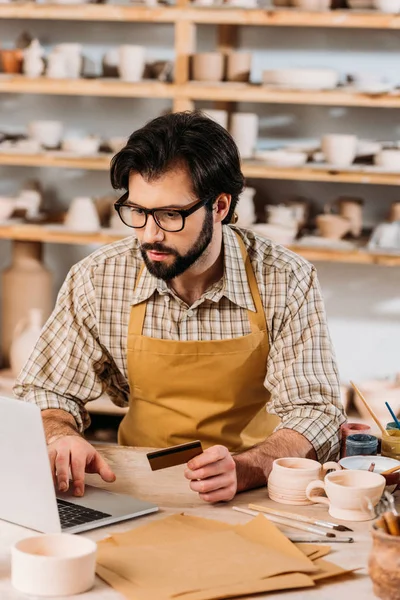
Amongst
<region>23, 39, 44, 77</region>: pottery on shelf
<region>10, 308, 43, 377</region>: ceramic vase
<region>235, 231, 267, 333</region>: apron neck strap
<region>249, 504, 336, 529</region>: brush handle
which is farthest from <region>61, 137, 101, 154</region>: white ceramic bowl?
<region>249, 504, 336, 529</region>: brush handle

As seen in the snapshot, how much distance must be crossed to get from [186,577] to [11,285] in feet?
8.90

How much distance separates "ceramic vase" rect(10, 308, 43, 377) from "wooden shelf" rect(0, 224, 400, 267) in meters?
0.31

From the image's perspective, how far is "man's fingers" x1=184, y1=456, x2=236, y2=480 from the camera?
1.86 m

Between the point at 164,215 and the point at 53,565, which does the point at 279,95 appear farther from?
the point at 53,565

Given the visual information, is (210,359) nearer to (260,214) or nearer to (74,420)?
(74,420)

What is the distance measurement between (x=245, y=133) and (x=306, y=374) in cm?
167

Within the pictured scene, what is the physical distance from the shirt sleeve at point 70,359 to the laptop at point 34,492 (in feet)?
1.84

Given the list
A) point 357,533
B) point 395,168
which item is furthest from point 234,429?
point 395,168

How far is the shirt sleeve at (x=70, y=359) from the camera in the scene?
237 centimetres

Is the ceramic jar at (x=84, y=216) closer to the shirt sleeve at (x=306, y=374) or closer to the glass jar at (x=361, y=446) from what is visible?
the shirt sleeve at (x=306, y=374)

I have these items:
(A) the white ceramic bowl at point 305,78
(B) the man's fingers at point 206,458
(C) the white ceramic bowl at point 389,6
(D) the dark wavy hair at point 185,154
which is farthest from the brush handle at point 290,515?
(C) the white ceramic bowl at point 389,6

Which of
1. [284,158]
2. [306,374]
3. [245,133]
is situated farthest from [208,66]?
[306,374]

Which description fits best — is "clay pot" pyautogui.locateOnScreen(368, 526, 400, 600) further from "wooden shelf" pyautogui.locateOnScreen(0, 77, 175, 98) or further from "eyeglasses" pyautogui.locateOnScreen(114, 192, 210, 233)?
"wooden shelf" pyautogui.locateOnScreen(0, 77, 175, 98)

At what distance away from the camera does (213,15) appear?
3705 mm
